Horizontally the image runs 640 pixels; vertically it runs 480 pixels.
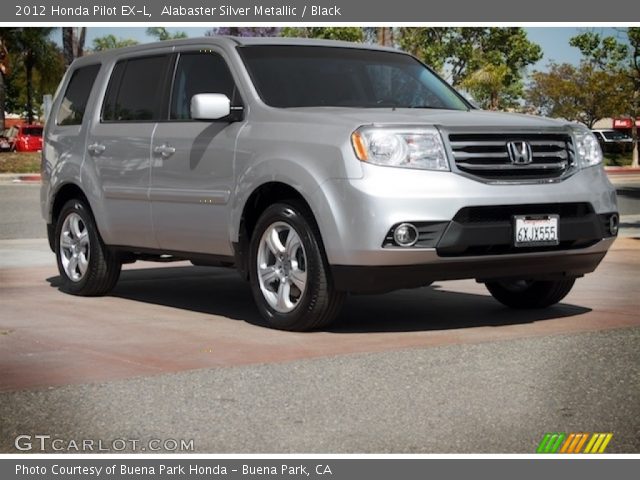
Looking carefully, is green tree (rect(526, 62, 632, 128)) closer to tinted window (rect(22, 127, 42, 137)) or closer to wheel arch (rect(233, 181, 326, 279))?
tinted window (rect(22, 127, 42, 137))

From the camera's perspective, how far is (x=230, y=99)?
9164 mm

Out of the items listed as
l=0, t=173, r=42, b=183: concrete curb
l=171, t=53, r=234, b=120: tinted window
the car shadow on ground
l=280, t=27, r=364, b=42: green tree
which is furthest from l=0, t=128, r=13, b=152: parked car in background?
l=171, t=53, r=234, b=120: tinted window

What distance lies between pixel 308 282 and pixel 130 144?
240 centimetres

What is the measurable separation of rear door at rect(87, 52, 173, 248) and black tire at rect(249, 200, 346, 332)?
157cm

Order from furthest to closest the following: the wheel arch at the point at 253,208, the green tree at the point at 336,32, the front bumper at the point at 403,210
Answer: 1. the green tree at the point at 336,32
2. the wheel arch at the point at 253,208
3. the front bumper at the point at 403,210

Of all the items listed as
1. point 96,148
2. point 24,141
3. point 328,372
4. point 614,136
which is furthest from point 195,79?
→ point 614,136

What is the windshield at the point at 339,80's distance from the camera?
905cm

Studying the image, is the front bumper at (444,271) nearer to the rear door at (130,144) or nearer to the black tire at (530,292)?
the black tire at (530,292)

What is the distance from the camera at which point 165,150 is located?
946 centimetres

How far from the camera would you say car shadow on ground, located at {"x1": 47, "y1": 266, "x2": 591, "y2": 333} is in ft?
A: 29.2

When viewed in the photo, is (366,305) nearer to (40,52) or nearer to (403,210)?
(403,210)

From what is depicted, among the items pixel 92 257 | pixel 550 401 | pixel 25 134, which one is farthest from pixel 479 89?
pixel 550 401

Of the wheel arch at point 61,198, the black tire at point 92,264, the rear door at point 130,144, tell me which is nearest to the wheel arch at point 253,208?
the rear door at point 130,144

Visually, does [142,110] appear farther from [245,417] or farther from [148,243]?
[245,417]
